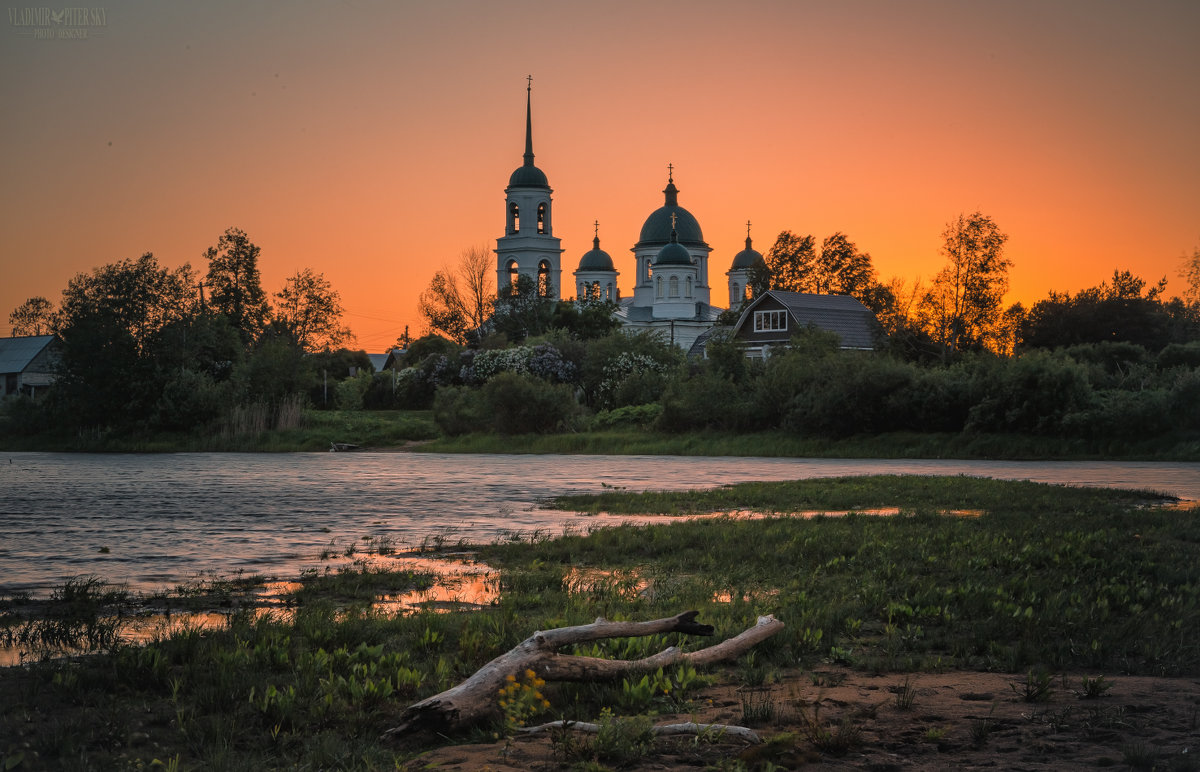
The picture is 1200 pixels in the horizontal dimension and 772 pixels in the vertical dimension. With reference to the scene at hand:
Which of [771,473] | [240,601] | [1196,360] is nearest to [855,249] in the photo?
[1196,360]

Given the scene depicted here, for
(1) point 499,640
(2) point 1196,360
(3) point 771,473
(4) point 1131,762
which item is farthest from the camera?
(2) point 1196,360

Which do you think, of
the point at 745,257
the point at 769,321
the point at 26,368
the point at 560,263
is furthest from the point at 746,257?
the point at 26,368

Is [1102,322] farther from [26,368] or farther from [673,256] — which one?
[26,368]

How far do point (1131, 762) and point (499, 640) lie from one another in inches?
155

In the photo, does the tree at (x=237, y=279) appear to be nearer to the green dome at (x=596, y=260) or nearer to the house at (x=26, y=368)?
the house at (x=26, y=368)

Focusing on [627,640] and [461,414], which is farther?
[461,414]

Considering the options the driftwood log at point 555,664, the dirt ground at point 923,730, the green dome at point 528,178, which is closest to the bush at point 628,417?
the driftwood log at point 555,664

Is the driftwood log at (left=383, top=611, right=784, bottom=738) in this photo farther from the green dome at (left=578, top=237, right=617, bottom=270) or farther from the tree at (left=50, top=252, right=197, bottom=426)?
the green dome at (left=578, top=237, right=617, bottom=270)

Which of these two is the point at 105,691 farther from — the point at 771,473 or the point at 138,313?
the point at 138,313

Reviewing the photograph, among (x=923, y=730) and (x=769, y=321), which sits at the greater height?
(x=769, y=321)

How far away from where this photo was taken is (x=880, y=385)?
123 ft

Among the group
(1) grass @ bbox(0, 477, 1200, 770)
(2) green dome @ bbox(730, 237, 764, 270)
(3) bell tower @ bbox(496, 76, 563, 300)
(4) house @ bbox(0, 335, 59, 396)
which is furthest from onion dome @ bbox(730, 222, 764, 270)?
(1) grass @ bbox(0, 477, 1200, 770)

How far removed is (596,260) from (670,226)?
10.3 metres

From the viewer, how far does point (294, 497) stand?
21.2m
